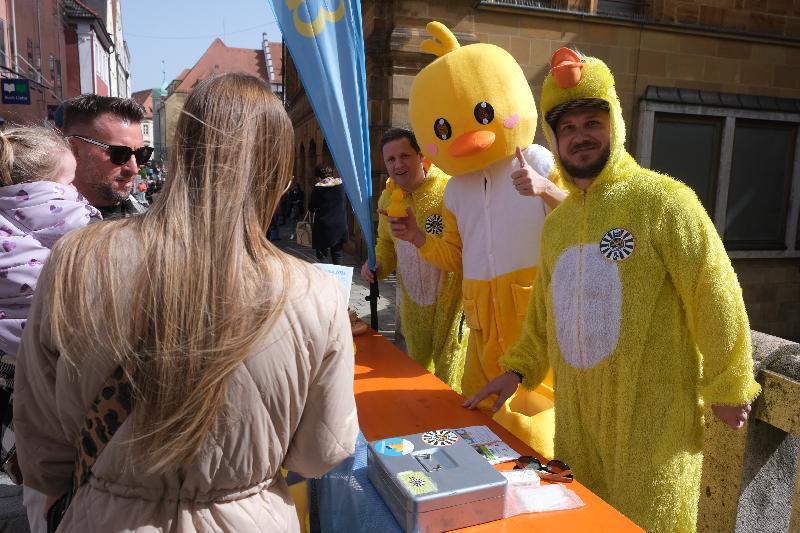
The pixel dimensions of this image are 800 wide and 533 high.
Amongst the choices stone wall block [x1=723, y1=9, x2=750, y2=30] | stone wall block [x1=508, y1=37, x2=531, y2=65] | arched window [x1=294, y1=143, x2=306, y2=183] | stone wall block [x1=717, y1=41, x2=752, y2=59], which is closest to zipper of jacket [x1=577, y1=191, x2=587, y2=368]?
stone wall block [x1=508, y1=37, x2=531, y2=65]

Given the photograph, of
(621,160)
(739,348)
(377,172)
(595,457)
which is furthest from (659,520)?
(377,172)

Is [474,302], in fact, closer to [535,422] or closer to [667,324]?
[535,422]

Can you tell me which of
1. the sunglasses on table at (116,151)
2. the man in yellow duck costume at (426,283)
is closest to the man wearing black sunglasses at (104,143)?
the sunglasses on table at (116,151)

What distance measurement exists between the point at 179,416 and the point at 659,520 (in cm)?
146

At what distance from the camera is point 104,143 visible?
86.6 inches

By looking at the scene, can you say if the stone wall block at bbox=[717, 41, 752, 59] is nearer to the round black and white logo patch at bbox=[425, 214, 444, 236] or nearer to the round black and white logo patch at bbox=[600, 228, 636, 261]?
the round black and white logo patch at bbox=[425, 214, 444, 236]

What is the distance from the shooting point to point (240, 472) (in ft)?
3.61

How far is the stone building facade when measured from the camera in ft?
24.0

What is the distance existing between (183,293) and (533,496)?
104 cm

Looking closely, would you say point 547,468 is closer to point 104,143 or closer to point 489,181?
point 489,181

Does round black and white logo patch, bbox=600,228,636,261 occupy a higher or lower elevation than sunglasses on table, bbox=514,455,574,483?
higher

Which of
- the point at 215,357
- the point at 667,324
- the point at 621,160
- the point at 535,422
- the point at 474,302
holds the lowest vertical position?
the point at 535,422

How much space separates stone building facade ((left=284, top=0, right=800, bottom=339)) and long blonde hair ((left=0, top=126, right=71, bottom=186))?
567 centimetres

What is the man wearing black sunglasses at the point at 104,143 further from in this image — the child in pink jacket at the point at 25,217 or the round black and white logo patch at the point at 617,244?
the round black and white logo patch at the point at 617,244
